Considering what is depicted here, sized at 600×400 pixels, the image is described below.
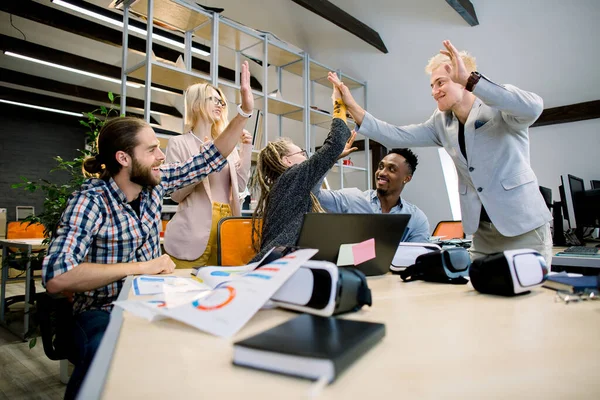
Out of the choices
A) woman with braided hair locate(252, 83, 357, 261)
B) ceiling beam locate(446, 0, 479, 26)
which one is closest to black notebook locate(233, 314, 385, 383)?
woman with braided hair locate(252, 83, 357, 261)

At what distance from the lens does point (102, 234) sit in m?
1.15

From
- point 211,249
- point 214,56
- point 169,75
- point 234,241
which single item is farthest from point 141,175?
point 214,56

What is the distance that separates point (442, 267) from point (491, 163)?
31.2 inches

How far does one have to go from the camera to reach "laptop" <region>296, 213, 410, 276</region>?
0.87 meters

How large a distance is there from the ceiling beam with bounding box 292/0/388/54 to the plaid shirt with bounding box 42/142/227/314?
395cm

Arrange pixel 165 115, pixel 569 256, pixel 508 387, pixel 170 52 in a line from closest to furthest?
pixel 508 387
pixel 569 256
pixel 170 52
pixel 165 115

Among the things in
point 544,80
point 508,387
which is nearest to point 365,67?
point 544,80

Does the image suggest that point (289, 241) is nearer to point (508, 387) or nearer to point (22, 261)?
point (508, 387)

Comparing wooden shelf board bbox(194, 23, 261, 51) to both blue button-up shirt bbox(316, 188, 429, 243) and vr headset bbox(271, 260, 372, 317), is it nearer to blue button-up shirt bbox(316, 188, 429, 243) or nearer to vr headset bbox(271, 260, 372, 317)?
blue button-up shirt bbox(316, 188, 429, 243)

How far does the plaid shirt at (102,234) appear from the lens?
3.43 feet

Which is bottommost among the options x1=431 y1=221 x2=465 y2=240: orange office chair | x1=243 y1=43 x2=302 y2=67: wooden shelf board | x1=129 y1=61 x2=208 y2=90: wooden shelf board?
x1=431 y1=221 x2=465 y2=240: orange office chair

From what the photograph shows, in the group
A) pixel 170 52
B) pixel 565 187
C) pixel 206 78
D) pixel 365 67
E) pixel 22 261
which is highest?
pixel 170 52

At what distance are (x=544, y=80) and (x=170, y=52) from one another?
212 inches

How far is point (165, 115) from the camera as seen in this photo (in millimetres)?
8672
